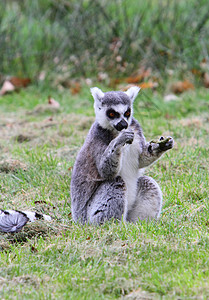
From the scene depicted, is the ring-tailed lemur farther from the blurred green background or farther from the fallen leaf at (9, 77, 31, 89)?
the fallen leaf at (9, 77, 31, 89)

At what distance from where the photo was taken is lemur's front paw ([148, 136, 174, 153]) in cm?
365

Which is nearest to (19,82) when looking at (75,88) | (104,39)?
(75,88)

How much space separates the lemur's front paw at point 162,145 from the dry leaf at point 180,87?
4229mm

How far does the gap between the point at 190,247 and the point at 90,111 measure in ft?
14.2

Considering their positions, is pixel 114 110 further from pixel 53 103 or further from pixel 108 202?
pixel 53 103

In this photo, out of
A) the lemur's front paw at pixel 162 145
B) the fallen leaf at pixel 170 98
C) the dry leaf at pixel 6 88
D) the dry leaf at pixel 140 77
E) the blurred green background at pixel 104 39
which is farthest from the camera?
the dry leaf at pixel 6 88

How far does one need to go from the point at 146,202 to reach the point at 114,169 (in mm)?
444

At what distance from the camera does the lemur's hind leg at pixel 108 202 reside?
3545mm

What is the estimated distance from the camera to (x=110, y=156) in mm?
3445

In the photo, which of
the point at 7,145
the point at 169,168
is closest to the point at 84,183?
the point at 169,168

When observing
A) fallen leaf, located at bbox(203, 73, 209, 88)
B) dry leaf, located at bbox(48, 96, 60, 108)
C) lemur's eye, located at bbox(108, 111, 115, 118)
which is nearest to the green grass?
lemur's eye, located at bbox(108, 111, 115, 118)

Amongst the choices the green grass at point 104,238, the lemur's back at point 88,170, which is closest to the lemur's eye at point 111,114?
the lemur's back at point 88,170

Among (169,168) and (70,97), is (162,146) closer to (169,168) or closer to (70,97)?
(169,168)

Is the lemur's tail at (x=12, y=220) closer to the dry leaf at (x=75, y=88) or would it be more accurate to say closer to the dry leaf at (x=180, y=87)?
the dry leaf at (x=180, y=87)
